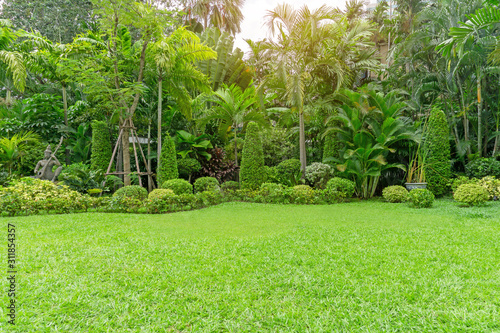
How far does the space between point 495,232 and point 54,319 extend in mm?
6336

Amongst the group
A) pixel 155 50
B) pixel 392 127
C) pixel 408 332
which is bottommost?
pixel 408 332

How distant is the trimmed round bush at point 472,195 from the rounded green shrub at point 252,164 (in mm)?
6107

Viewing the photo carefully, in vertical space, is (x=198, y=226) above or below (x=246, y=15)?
below

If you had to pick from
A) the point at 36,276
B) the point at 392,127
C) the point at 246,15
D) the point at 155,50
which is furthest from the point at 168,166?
the point at 246,15

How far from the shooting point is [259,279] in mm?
2918

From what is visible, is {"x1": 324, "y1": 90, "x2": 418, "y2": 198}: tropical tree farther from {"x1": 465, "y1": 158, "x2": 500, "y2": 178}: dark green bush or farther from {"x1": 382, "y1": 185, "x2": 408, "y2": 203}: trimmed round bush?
{"x1": 465, "y1": 158, "x2": 500, "y2": 178}: dark green bush

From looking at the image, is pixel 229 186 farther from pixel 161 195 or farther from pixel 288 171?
pixel 161 195

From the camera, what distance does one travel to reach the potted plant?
32.7 feet

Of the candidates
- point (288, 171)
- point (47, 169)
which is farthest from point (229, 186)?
point (47, 169)

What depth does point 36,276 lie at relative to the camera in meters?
2.97

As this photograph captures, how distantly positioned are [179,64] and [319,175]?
6817 mm

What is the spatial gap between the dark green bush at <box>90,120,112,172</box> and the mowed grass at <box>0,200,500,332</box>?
7.07 metres

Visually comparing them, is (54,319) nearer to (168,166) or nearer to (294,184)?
(168,166)

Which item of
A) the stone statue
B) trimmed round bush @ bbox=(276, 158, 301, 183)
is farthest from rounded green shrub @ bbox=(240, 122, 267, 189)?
the stone statue
